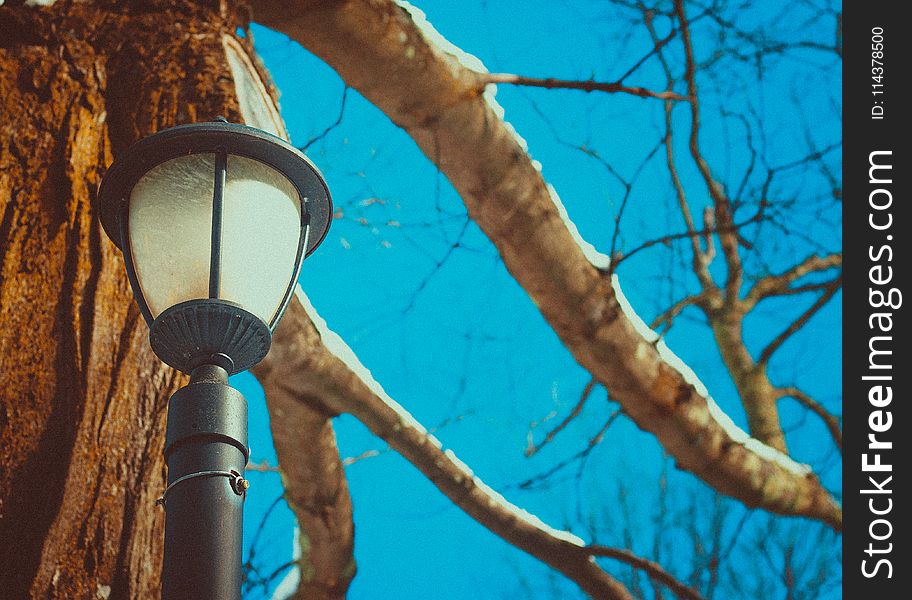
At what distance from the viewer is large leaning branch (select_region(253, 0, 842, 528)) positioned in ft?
9.75

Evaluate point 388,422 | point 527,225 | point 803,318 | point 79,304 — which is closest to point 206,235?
point 79,304

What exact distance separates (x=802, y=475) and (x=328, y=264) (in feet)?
27.5

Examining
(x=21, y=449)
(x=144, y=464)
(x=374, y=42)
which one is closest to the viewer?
(x=21, y=449)

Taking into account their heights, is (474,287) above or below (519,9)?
below

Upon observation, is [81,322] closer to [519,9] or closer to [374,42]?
[374,42]

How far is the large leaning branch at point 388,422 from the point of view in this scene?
3.40 m

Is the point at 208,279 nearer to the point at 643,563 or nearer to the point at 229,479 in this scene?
the point at 229,479

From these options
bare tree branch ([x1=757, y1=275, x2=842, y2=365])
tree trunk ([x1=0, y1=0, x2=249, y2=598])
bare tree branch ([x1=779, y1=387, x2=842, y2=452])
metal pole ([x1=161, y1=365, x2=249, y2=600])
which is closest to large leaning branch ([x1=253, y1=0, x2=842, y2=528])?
tree trunk ([x1=0, y1=0, x2=249, y2=598])

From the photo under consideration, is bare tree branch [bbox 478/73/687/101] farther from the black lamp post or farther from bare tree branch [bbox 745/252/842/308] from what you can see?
bare tree branch [bbox 745/252/842/308]

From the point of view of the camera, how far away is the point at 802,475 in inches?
160

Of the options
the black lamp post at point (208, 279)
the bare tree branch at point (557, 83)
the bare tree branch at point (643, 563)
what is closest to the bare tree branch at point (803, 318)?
the bare tree branch at point (643, 563)
